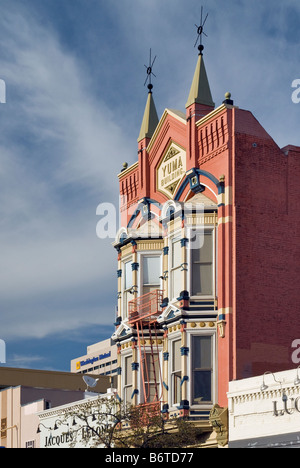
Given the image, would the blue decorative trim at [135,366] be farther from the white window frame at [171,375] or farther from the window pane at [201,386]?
the window pane at [201,386]

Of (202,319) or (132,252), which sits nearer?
(202,319)

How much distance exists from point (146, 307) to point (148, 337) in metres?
1.39

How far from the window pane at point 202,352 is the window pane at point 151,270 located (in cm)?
517

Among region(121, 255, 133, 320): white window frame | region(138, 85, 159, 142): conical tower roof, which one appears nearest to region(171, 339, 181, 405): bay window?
region(121, 255, 133, 320): white window frame

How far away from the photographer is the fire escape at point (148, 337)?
45938 millimetres

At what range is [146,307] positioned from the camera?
46.6 metres

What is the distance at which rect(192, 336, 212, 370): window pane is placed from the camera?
141ft

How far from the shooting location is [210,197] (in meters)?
44.7

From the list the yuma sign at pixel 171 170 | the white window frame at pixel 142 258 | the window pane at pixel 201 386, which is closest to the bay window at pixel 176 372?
the window pane at pixel 201 386

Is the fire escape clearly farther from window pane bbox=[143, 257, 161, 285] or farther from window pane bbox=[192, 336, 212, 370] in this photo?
window pane bbox=[192, 336, 212, 370]

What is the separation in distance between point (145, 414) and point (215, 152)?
11519 mm
